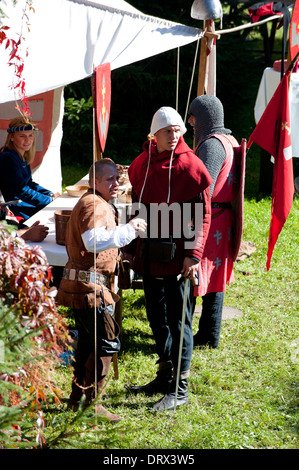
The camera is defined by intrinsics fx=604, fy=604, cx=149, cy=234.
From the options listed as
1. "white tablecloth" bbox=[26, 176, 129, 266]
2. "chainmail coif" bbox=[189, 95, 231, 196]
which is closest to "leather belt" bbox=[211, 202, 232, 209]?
"chainmail coif" bbox=[189, 95, 231, 196]

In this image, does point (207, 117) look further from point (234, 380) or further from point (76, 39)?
point (234, 380)

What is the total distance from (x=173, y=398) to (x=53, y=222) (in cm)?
151

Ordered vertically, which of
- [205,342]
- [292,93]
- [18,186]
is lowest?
[205,342]

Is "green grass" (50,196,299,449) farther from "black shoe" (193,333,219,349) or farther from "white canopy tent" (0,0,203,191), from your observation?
"white canopy tent" (0,0,203,191)

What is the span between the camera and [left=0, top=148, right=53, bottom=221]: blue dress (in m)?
5.00

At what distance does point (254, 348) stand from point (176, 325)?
112cm

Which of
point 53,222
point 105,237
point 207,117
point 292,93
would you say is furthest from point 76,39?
point 292,93

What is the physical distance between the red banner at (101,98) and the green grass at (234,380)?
5.07 ft

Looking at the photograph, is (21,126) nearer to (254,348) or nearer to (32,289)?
(254,348)

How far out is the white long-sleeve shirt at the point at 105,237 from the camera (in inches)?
122

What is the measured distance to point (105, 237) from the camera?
3123 mm

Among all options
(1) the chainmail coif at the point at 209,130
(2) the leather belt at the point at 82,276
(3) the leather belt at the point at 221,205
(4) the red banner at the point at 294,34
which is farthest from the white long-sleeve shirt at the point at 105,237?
(4) the red banner at the point at 294,34

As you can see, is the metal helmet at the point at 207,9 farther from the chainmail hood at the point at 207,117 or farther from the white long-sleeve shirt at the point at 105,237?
the white long-sleeve shirt at the point at 105,237

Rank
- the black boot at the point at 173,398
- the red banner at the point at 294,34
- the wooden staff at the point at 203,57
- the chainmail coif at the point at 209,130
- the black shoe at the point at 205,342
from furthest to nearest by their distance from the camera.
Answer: the wooden staff at the point at 203,57 → the black shoe at the point at 205,342 → the red banner at the point at 294,34 → the chainmail coif at the point at 209,130 → the black boot at the point at 173,398
